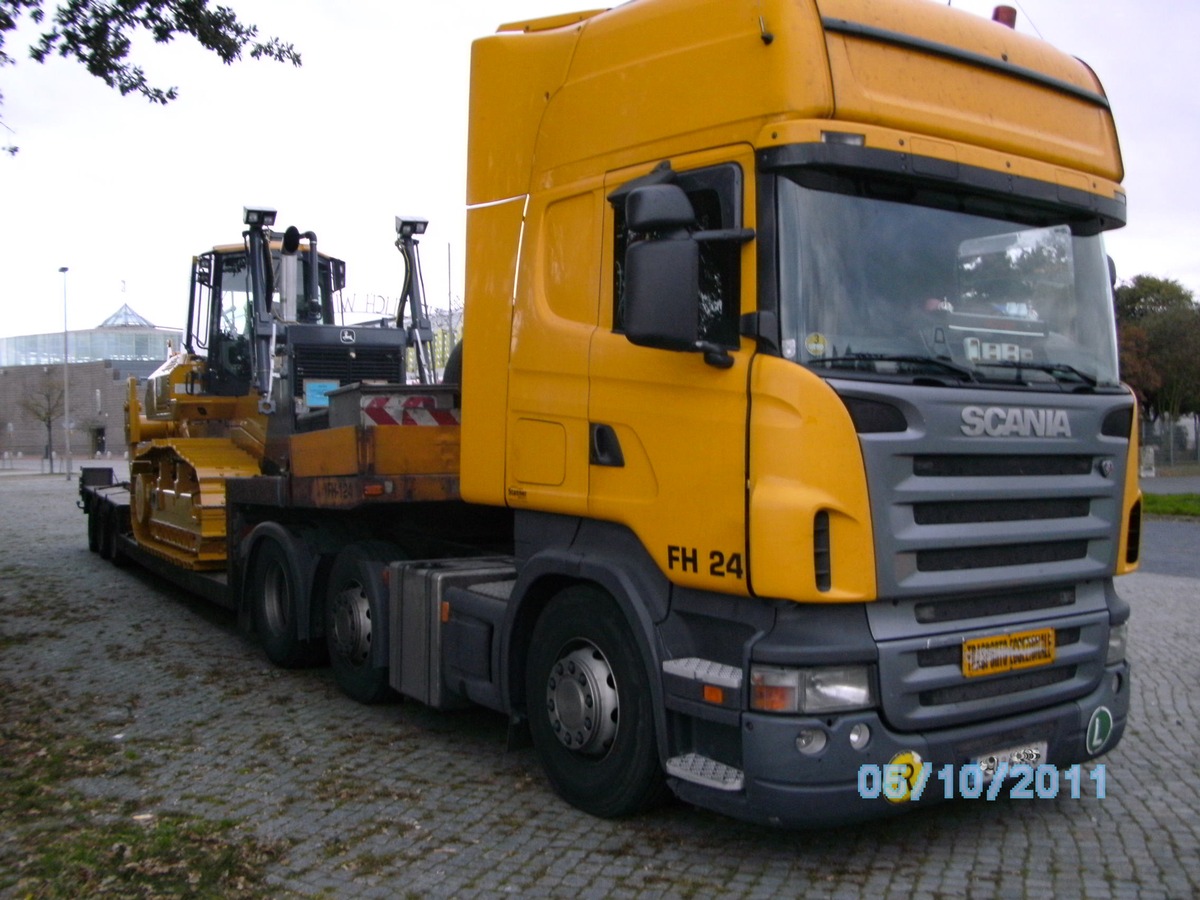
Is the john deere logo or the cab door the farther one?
the john deere logo

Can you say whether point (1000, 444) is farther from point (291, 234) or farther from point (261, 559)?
point (291, 234)

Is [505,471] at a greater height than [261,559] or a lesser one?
greater

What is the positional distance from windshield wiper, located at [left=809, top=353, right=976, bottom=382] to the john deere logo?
159 cm

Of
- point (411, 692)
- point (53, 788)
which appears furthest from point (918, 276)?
point (53, 788)

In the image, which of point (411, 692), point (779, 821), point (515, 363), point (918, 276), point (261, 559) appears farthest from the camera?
point (261, 559)

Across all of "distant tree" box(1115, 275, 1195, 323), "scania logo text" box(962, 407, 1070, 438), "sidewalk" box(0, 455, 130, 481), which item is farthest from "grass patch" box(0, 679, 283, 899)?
"distant tree" box(1115, 275, 1195, 323)

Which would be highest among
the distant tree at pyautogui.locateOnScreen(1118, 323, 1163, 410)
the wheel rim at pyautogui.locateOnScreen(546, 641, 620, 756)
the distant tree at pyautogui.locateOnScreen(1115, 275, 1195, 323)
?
the distant tree at pyautogui.locateOnScreen(1115, 275, 1195, 323)

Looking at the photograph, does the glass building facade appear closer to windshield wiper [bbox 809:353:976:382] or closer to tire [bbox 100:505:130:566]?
tire [bbox 100:505:130:566]

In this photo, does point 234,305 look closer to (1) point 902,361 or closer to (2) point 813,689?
(1) point 902,361

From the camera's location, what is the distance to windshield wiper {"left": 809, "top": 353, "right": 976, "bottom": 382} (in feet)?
14.3

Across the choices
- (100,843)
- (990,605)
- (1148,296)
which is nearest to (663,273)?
(990,605)

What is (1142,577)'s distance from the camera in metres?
13.5

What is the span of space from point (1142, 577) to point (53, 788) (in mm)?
11790

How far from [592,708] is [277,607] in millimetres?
4354
